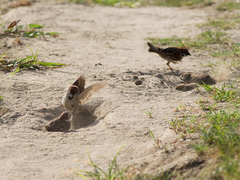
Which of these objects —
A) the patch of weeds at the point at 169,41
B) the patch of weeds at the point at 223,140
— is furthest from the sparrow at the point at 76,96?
the patch of weeds at the point at 169,41

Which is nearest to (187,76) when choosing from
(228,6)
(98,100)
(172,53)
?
(172,53)

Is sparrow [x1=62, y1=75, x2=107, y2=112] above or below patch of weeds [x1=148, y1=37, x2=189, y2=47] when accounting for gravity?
above

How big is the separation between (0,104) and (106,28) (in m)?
5.07

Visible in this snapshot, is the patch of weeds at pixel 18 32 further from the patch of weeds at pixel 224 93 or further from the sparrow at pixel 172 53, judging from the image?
the patch of weeds at pixel 224 93

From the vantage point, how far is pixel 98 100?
4.98m

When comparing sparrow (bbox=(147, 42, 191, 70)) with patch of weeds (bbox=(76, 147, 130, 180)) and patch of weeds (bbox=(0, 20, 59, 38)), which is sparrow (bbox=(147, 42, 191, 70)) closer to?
patch of weeds (bbox=(0, 20, 59, 38))

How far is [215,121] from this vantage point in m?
3.77

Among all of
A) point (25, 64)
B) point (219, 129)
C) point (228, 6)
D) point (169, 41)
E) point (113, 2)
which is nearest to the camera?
point (219, 129)

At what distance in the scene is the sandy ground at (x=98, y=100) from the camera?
11.7ft

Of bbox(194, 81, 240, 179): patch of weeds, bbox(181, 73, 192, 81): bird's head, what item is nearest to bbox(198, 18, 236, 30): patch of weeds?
bbox(181, 73, 192, 81): bird's head

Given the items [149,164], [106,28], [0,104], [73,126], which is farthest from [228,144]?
[106,28]

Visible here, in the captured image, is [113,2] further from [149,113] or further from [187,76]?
[149,113]

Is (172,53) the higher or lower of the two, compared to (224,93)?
higher

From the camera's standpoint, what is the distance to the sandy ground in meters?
3.57
